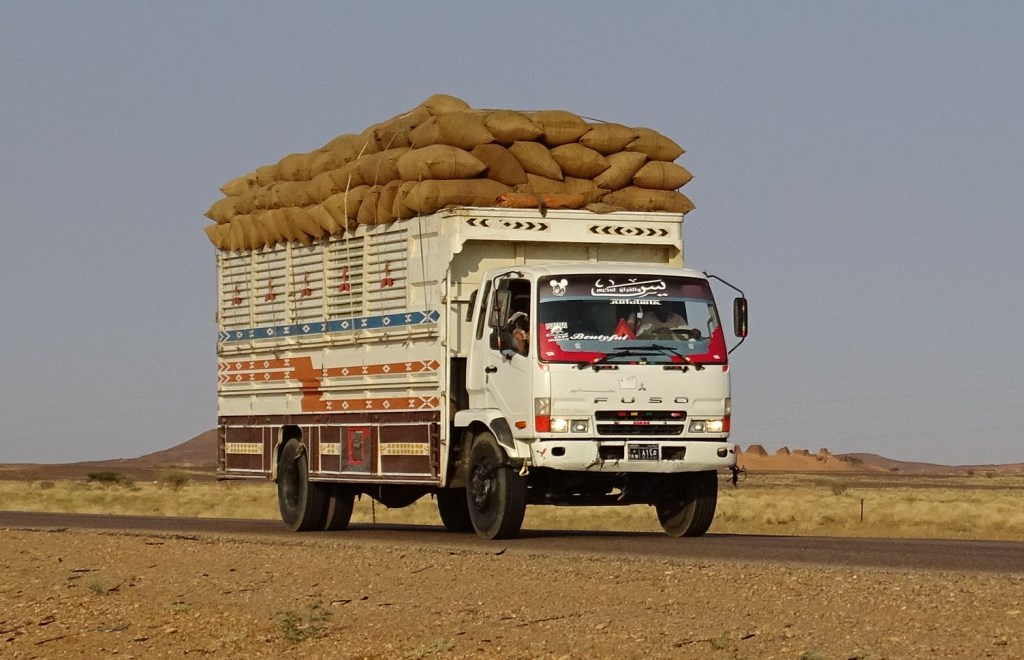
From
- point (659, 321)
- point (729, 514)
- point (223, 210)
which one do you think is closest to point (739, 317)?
point (659, 321)

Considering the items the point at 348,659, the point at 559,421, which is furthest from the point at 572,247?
the point at 348,659

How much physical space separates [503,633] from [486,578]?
10.6 feet

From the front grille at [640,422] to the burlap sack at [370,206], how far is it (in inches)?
188

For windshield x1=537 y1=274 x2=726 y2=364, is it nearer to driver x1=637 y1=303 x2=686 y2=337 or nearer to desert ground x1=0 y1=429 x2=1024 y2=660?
driver x1=637 y1=303 x2=686 y2=337

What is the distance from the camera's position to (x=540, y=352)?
18719mm

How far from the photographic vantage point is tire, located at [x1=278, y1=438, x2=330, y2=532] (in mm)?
24109

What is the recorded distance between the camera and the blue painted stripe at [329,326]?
21266mm

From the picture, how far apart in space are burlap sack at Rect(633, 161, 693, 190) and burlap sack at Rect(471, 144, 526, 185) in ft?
5.17

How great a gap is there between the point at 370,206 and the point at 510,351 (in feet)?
12.2

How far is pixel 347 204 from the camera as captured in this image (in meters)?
22.6

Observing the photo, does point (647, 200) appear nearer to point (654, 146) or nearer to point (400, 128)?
point (654, 146)

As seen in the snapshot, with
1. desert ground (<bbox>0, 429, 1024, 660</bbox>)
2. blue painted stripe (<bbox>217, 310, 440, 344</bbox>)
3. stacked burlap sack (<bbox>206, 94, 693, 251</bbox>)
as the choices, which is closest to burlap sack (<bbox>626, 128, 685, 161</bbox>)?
stacked burlap sack (<bbox>206, 94, 693, 251</bbox>)

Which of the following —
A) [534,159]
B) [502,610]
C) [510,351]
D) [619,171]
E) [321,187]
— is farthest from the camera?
[321,187]

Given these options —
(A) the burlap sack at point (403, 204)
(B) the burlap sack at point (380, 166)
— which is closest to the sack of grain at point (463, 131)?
(A) the burlap sack at point (403, 204)
